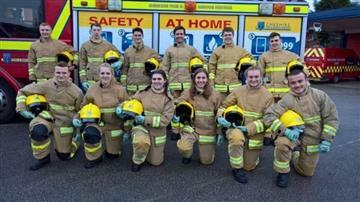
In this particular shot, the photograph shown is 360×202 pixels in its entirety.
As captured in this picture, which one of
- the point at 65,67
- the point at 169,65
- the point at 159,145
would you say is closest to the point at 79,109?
the point at 65,67

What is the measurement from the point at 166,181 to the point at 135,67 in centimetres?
200

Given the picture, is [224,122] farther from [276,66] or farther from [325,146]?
[276,66]

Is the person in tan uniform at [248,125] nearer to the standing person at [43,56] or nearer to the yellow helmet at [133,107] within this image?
the yellow helmet at [133,107]

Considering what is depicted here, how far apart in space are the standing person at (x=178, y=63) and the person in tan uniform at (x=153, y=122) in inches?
36.1

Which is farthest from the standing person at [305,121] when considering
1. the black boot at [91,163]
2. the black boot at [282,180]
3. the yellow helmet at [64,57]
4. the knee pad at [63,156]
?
the yellow helmet at [64,57]

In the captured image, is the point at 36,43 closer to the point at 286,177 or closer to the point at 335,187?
the point at 286,177

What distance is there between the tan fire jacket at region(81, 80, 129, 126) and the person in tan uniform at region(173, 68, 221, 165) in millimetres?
698

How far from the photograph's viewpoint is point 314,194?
3.61 m

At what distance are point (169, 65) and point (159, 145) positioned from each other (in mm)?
1406

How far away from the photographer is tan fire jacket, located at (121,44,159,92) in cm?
527

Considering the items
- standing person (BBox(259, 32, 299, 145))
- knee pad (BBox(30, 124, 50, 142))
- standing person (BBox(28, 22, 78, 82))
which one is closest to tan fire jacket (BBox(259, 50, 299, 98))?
standing person (BBox(259, 32, 299, 145))

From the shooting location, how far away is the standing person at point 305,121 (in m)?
3.74

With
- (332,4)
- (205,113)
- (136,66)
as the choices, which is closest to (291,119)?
(205,113)

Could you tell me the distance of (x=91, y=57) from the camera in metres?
5.24
